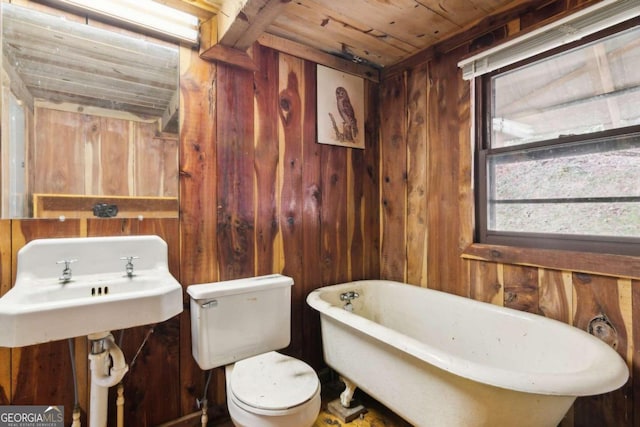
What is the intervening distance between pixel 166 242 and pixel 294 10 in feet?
4.57

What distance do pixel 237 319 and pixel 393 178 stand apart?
4.77 ft

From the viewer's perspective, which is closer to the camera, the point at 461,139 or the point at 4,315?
the point at 4,315

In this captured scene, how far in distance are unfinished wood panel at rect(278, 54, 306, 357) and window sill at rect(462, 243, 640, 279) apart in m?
1.05

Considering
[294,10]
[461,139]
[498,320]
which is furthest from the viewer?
[461,139]

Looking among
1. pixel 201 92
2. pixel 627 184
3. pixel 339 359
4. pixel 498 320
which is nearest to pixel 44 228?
pixel 201 92

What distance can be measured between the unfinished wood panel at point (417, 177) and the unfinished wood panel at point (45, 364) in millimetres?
1877

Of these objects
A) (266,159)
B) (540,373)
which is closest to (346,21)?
(266,159)

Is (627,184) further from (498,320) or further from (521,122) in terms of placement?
(498,320)

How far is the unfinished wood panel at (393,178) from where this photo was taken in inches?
86.9

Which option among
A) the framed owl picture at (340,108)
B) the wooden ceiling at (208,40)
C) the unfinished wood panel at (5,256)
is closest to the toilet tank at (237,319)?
the unfinished wood panel at (5,256)

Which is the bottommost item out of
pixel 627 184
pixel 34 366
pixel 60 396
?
Answer: pixel 60 396

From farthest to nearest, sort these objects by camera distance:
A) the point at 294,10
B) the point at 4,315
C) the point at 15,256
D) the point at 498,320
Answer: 1. the point at 294,10
2. the point at 498,320
3. the point at 15,256
4. the point at 4,315

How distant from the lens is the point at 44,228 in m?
1.31

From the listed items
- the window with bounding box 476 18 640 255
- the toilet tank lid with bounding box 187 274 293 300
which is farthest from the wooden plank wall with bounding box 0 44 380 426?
the window with bounding box 476 18 640 255
